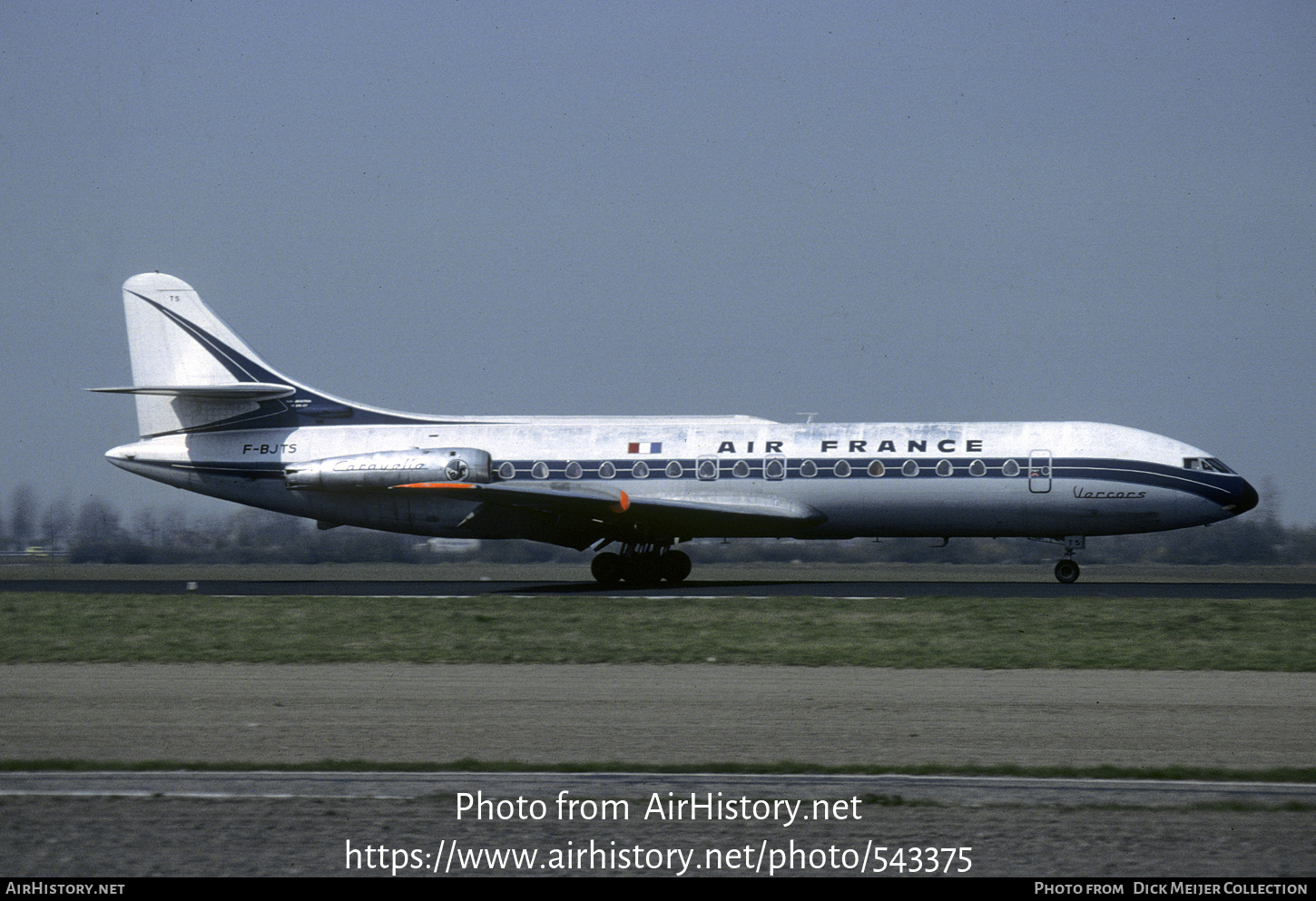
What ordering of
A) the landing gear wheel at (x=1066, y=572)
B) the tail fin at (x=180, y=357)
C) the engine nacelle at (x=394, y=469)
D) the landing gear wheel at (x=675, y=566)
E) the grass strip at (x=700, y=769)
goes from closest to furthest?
the grass strip at (x=700, y=769) < the landing gear wheel at (x=1066, y=572) < the engine nacelle at (x=394, y=469) < the landing gear wheel at (x=675, y=566) < the tail fin at (x=180, y=357)

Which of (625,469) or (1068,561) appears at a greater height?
(625,469)

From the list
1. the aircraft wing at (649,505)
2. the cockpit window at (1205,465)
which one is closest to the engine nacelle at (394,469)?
the aircraft wing at (649,505)

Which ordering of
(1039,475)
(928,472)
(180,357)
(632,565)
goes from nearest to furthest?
(1039,475) → (928,472) → (632,565) → (180,357)

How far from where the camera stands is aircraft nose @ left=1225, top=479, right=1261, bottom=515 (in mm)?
33156

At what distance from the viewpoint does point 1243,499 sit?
109ft

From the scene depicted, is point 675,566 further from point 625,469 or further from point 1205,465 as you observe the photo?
point 1205,465

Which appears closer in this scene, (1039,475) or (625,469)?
(1039,475)

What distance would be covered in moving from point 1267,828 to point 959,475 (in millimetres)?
24241

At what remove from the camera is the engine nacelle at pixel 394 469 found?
3516cm

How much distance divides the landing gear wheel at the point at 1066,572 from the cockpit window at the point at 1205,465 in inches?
142

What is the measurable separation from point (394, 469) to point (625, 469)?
604 centimetres

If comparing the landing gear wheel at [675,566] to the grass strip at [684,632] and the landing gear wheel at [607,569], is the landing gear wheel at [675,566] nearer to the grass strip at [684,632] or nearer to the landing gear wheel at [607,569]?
the landing gear wheel at [607,569]

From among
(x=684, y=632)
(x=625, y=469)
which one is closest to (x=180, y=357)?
(x=625, y=469)
